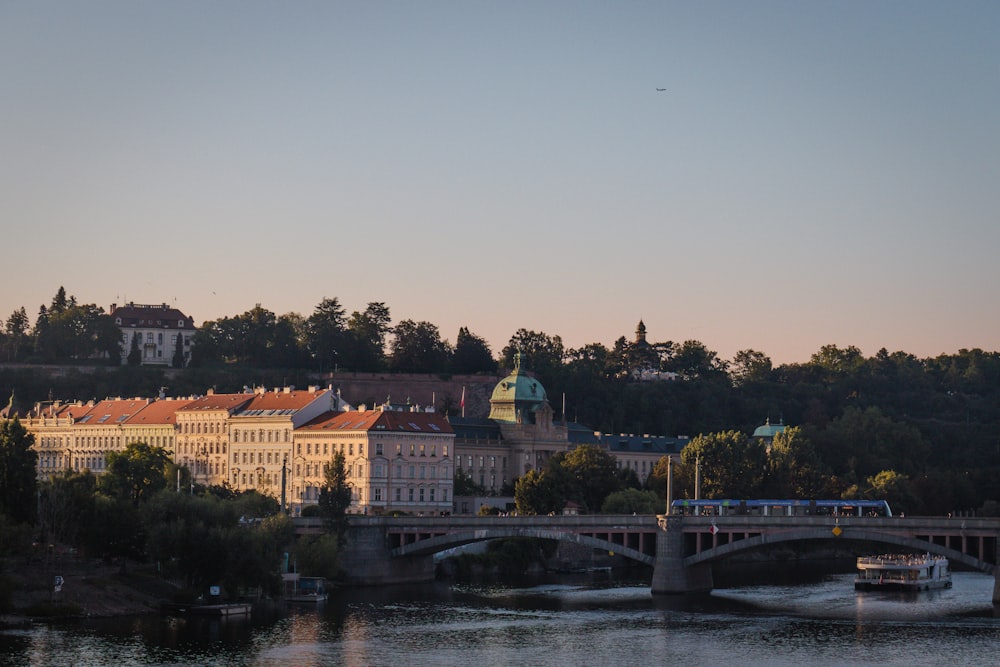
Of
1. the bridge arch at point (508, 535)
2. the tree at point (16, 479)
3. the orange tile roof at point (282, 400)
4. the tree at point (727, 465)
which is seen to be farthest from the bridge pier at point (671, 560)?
the orange tile roof at point (282, 400)

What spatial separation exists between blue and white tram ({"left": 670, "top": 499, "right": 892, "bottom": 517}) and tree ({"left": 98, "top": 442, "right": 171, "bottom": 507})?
39.6 m

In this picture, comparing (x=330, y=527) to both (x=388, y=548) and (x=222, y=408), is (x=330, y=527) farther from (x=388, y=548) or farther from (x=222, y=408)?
(x=222, y=408)

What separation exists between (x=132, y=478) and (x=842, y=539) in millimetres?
55987

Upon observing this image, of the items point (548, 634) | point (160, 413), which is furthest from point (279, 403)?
point (548, 634)

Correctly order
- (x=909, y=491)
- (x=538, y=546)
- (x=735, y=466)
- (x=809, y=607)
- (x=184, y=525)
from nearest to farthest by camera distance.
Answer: (x=184, y=525)
(x=809, y=607)
(x=538, y=546)
(x=735, y=466)
(x=909, y=491)

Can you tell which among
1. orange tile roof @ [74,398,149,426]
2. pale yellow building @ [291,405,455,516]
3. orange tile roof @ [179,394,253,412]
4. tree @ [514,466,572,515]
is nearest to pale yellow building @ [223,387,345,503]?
orange tile roof @ [179,394,253,412]

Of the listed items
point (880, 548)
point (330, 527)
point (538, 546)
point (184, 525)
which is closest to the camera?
point (184, 525)

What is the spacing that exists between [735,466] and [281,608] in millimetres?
77025

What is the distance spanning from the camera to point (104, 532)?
114062 mm

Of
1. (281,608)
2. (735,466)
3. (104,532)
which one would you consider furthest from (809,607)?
(735,466)

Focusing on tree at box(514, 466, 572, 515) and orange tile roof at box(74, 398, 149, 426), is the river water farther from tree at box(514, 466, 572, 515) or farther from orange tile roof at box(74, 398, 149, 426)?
orange tile roof at box(74, 398, 149, 426)

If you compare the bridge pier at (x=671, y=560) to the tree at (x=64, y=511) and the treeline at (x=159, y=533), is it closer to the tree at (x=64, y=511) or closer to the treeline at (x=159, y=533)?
the treeline at (x=159, y=533)

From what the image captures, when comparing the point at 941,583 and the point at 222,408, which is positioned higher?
the point at 222,408

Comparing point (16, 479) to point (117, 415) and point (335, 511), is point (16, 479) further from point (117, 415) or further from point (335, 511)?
point (117, 415)
